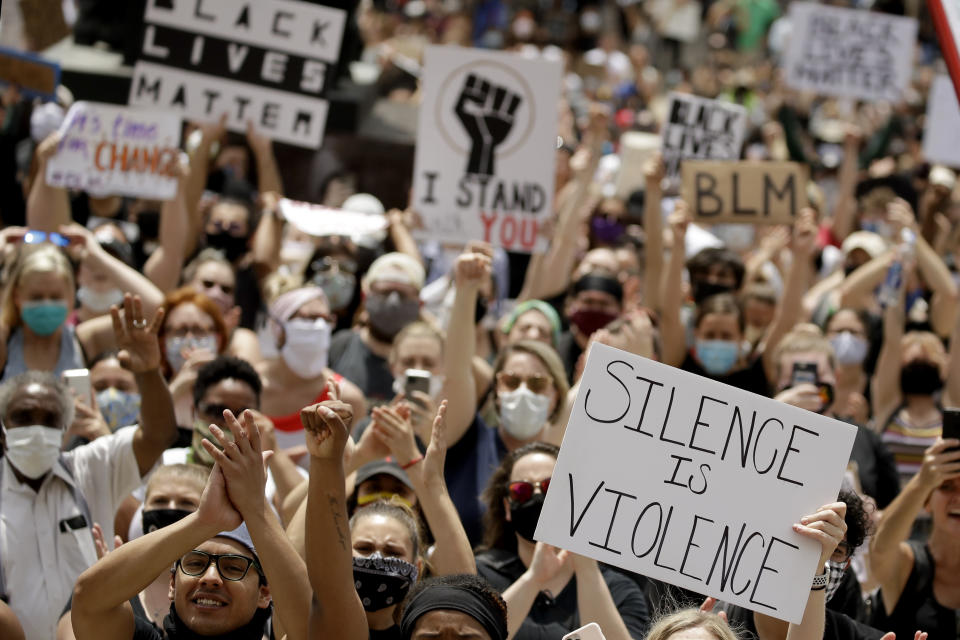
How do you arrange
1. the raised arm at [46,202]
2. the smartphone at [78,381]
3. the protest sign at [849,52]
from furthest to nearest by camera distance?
1. the protest sign at [849,52]
2. the raised arm at [46,202]
3. the smartphone at [78,381]

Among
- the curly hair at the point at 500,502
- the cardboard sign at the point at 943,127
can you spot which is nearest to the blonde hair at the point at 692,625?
the curly hair at the point at 500,502

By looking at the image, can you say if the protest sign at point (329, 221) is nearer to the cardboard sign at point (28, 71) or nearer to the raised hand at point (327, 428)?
the cardboard sign at point (28, 71)

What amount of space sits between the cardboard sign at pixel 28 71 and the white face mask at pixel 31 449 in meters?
2.81

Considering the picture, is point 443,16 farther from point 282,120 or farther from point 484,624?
point 484,624

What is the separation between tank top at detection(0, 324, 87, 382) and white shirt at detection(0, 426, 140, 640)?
3.89 feet

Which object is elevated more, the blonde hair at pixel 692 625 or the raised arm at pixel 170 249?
the raised arm at pixel 170 249

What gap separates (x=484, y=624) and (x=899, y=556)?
1.88 m

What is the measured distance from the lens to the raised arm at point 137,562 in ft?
11.5

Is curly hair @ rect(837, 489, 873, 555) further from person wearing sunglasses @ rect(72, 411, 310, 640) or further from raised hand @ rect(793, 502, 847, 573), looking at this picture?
person wearing sunglasses @ rect(72, 411, 310, 640)

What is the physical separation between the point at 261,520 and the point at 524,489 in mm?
1383

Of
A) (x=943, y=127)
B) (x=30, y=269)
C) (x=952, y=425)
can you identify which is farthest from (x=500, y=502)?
(x=943, y=127)

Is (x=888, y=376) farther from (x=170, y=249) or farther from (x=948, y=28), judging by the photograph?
(x=170, y=249)

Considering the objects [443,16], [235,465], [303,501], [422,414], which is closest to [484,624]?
[235,465]

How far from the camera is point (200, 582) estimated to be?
3.88 metres
